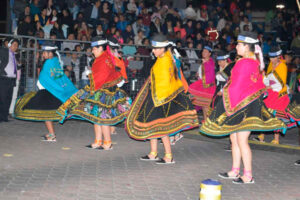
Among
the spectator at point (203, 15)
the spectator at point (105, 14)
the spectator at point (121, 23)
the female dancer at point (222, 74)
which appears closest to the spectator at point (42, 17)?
the spectator at point (105, 14)

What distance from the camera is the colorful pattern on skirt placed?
29.8 feet

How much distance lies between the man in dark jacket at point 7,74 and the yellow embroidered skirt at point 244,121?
22.5 feet

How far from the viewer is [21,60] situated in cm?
1391

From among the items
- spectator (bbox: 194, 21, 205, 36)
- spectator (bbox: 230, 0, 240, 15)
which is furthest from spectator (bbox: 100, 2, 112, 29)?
spectator (bbox: 230, 0, 240, 15)

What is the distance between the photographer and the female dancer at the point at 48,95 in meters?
10.0

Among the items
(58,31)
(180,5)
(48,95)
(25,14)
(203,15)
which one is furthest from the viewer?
(203,15)

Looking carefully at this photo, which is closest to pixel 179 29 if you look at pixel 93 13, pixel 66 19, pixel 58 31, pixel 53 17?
pixel 93 13

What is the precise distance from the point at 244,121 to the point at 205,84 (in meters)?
5.80

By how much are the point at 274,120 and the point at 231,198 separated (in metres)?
1.49

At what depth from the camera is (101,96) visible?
9094 millimetres

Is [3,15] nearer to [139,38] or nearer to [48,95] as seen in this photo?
[139,38]

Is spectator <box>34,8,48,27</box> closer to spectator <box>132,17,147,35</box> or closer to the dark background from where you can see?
the dark background

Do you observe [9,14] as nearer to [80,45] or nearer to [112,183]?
[80,45]

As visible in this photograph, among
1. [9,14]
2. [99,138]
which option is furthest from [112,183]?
[9,14]
